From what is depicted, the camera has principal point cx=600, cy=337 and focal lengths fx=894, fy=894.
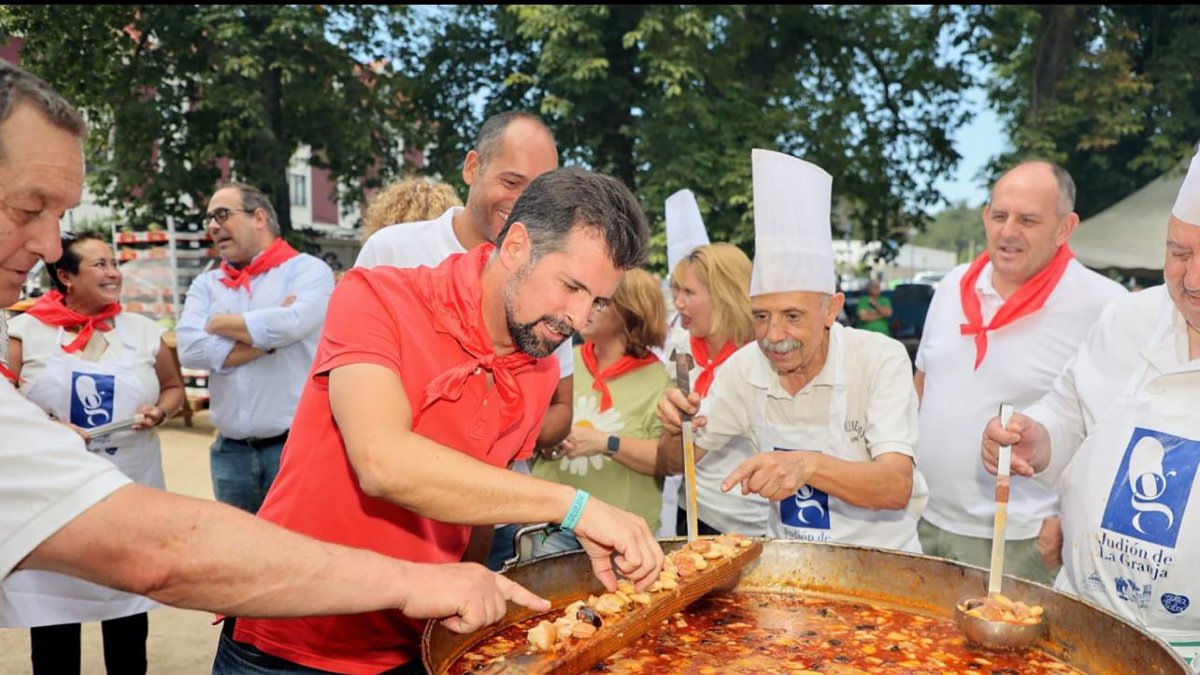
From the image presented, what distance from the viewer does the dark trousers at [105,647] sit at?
3410 mm

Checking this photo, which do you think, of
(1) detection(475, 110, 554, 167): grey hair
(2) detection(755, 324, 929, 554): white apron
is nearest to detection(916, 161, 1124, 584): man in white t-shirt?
(2) detection(755, 324, 929, 554): white apron

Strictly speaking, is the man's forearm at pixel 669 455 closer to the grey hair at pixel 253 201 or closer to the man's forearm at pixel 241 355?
the man's forearm at pixel 241 355

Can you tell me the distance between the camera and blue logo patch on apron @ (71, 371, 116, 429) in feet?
12.1

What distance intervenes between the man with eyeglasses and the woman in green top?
1303 mm

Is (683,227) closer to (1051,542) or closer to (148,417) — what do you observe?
(1051,542)

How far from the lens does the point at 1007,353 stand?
3467 mm

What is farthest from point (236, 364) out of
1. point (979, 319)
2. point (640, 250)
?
point (979, 319)

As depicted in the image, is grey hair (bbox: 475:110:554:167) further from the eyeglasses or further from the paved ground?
the paved ground

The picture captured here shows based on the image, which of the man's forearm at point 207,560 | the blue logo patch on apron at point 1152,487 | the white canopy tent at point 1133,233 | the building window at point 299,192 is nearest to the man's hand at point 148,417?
the man's forearm at point 207,560

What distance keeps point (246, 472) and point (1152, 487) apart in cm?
358

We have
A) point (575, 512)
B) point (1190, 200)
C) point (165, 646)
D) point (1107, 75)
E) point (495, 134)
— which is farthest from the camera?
point (1107, 75)

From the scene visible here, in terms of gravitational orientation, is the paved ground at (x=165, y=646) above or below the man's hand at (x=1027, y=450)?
below

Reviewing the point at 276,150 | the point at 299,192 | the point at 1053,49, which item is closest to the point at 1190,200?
the point at 1053,49

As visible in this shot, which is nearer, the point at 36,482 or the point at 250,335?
the point at 36,482
